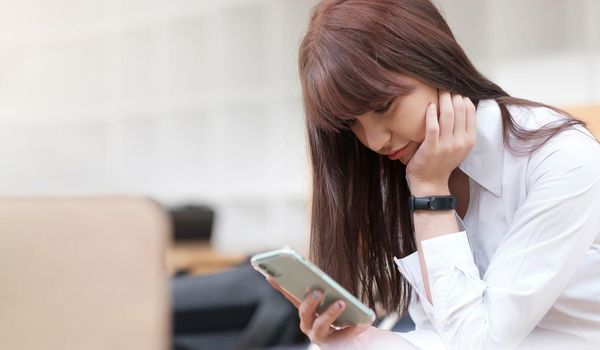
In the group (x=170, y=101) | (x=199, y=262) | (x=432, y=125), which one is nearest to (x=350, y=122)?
(x=432, y=125)

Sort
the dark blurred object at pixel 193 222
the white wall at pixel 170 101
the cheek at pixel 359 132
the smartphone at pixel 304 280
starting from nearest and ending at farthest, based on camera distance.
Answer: the smartphone at pixel 304 280 < the cheek at pixel 359 132 < the dark blurred object at pixel 193 222 < the white wall at pixel 170 101

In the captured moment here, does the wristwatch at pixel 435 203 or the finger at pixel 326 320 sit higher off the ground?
the wristwatch at pixel 435 203

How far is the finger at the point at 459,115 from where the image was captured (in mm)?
1247

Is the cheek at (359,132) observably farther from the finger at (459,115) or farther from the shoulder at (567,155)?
the shoulder at (567,155)

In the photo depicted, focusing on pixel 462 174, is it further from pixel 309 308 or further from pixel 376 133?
pixel 309 308

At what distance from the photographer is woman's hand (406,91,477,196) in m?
1.24

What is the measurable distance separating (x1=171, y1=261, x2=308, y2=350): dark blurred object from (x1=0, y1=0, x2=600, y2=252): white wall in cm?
193

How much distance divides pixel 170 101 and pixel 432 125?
16.9 ft

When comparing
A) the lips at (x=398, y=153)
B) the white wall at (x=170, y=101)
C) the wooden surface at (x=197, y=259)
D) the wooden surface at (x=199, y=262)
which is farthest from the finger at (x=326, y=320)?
the white wall at (x=170, y=101)

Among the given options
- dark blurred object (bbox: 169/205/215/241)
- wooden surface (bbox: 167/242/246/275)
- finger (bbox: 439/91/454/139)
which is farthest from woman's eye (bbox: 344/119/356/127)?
dark blurred object (bbox: 169/205/215/241)

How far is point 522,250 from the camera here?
118 centimetres

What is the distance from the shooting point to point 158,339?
1016 millimetres

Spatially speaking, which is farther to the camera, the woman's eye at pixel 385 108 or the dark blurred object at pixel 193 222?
the dark blurred object at pixel 193 222

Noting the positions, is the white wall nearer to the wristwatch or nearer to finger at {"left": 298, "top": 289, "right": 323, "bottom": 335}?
the wristwatch
